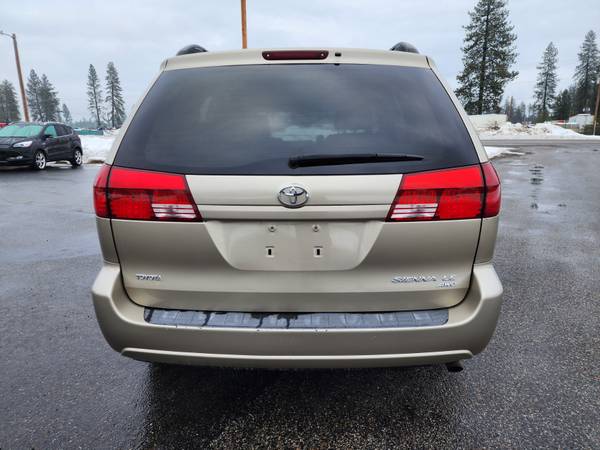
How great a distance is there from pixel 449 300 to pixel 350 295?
0.47 meters

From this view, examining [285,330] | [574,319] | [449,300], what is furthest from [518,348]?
[285,330]

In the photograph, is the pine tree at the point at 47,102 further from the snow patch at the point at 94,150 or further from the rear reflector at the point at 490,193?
the rear reflector at the point at 490,193

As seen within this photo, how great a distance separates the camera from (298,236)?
6.50ft

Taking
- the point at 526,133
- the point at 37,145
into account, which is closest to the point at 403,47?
the point at 37,145

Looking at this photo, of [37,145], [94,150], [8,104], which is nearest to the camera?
[37,145]

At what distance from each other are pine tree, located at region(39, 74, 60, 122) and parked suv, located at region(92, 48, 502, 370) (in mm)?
142124

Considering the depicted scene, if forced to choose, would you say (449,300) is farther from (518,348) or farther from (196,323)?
(518,348)

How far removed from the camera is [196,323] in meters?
2.04

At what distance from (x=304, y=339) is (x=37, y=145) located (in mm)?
17375

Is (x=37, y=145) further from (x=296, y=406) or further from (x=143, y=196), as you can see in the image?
(x=296, y=406)

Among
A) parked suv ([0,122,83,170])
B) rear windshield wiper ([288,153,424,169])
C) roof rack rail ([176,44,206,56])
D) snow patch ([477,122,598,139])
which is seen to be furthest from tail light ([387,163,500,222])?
snow patch ([477,122,598,139])

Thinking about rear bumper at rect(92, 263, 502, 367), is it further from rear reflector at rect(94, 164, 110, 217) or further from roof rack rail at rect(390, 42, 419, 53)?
roof rack rail at rect(390, 42, 419, 53)

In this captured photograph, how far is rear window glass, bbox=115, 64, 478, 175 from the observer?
2016 mm

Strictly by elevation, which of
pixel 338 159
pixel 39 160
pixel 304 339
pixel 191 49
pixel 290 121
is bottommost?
pixel 39 160
